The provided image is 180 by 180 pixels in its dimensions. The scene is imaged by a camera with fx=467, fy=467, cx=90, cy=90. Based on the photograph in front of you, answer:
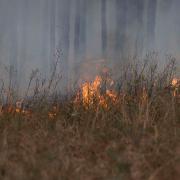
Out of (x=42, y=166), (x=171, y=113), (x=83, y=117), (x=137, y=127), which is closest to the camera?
(x=42, y=166)

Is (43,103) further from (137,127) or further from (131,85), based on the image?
(137,127)

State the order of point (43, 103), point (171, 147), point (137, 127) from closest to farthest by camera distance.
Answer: point (171, 147), point (137, 127), point (43, 103)

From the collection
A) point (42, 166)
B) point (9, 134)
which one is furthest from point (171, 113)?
point (42, 166)

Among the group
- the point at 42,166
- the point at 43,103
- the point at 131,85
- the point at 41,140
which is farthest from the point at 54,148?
the point at 131,85

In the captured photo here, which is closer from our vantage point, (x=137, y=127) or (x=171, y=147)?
(x=171, y=147)

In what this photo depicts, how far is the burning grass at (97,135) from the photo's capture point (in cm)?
425

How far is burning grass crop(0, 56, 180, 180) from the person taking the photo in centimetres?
425

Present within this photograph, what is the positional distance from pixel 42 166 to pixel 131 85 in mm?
4136

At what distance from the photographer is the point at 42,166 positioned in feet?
14.0

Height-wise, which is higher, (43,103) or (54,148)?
(43,103)

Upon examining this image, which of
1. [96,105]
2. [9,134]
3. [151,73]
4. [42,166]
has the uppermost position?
[151,73]

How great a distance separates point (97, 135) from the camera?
580 centimetres

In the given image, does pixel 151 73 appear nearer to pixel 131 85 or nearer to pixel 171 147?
pixel 131 85

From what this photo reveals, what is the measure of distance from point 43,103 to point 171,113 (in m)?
2.18
